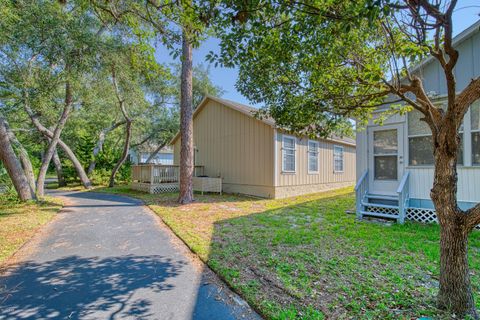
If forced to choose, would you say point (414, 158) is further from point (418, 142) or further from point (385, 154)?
point (385, 154)

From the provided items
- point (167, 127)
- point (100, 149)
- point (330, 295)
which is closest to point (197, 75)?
point (167, 127)

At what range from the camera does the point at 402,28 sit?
2.82 meters

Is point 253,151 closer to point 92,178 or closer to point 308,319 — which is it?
point 308,319

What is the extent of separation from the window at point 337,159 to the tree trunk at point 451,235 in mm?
11786

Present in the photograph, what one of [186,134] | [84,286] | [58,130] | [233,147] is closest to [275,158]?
[233,147]

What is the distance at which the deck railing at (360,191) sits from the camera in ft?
21.1

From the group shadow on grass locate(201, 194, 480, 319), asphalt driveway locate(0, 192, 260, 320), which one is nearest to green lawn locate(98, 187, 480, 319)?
shadow on grass locate(201, 194, 480, 319)

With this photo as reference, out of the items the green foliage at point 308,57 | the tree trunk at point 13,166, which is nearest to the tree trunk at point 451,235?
the green foliage at point 308,57

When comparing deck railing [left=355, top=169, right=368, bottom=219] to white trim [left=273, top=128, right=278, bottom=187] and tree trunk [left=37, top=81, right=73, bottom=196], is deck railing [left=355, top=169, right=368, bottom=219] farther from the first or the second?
tree trunk [left=37, top=81, right=73, bottom=196]

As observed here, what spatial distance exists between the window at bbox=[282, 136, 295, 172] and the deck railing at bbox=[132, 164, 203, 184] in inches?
188

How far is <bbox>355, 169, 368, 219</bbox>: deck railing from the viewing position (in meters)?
6.43

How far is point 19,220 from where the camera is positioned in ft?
20.1

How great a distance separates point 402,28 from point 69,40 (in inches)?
317

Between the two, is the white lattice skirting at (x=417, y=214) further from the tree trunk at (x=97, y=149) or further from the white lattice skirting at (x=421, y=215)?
the tree trunk at (x=97, y=149)
